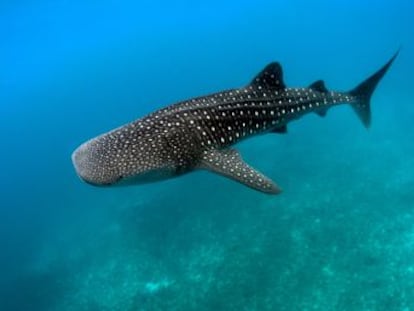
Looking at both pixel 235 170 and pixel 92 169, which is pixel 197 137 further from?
pixel 92 169

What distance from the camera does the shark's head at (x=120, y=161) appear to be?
27.7ft

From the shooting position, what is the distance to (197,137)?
32.1ft

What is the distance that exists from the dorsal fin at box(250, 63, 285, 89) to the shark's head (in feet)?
10.6

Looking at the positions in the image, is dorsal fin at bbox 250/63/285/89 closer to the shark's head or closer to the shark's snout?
the shark's head

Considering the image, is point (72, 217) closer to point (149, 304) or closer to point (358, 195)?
point (149, 304)

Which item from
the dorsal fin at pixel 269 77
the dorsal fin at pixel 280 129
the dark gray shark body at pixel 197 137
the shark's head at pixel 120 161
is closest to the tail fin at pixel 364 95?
the dark gray shark body at pixel 197 137

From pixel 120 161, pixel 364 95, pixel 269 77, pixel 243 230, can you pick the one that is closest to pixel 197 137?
pixel 120 161

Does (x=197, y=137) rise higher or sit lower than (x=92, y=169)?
higher

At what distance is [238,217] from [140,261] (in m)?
9.12

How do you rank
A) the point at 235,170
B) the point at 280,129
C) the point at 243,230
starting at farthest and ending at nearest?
the point at 243,230, the point at 280,129, the point at 235,170

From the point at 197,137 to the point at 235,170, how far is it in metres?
1.08

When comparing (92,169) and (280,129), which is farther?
(280,129)

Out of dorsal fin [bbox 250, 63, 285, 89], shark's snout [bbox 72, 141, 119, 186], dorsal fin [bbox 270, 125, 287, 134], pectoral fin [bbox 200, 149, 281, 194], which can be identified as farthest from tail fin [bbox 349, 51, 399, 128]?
shark's snout [bbox 72, 141, 119, 186]

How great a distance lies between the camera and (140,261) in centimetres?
3891
